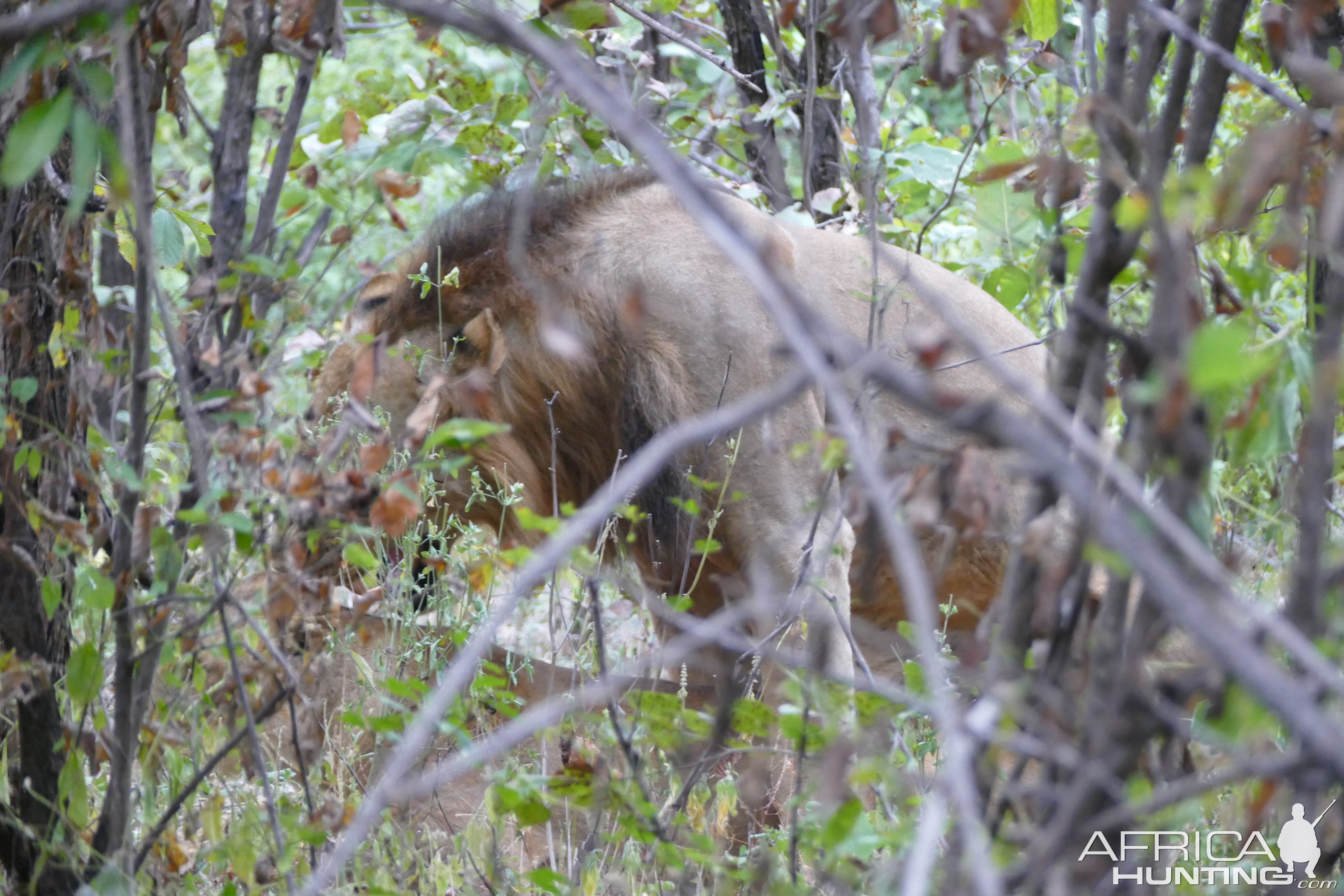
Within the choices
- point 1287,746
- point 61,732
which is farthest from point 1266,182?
point 61,732

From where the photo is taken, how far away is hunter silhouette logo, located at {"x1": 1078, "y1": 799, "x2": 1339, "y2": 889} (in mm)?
1294

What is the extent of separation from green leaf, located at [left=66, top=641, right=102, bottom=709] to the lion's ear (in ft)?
4.63

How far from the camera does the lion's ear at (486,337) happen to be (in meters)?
3.17

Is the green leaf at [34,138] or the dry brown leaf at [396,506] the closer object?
the green leaf at [34,138]

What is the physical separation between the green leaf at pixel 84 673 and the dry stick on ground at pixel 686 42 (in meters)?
2.39

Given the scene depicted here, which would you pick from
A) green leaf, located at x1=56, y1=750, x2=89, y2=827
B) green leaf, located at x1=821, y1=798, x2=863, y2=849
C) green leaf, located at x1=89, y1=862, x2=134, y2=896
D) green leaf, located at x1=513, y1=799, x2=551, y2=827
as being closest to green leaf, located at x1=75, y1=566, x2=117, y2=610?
green leaf, located at x1=56, y1=750, x2=89, y2=827

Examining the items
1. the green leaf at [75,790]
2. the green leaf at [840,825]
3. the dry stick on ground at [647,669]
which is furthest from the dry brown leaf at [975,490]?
the green leaf at [75,790]

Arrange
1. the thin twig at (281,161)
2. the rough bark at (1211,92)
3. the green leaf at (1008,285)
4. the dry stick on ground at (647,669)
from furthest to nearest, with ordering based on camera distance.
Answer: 1. the green leaf at (1008,285)
2. the thin twig at (281,161)
3. the rough bark at (1211,92)
4. the dry stick on ground at (647,669)

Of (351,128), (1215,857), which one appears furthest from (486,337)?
(1215,857)

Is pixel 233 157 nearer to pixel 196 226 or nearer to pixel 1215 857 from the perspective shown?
pixel 196 226

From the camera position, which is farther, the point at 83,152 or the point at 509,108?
the point at 509,108

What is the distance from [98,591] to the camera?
172cm

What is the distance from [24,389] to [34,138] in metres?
0.65

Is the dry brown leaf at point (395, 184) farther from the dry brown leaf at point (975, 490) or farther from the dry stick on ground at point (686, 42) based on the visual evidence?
the dry stick on ground at point (686, 42)
